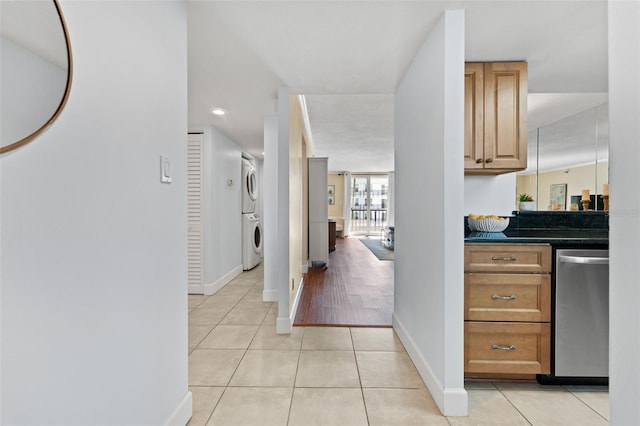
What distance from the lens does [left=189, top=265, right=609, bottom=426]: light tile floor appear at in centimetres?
165

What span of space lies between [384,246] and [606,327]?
6766mm

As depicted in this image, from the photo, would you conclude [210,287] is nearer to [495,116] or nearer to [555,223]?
[495,116]

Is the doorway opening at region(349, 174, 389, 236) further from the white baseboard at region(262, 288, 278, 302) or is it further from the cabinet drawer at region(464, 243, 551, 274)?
the cabinet drawer at region(464, 243, 551, 274)

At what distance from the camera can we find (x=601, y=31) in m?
1.82

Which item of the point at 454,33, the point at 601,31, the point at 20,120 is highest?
the point at 601,31

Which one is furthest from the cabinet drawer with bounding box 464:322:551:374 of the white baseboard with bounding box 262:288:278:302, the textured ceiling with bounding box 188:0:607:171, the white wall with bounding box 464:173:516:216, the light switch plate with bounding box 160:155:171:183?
the white baseboard with bounding box 262:288:278:302

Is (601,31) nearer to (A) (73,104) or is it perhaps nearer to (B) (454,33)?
(B) (454,33)

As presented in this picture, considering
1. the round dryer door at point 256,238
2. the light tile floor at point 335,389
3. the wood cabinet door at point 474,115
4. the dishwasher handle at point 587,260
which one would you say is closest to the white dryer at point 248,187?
the round dryer door at point 256,238

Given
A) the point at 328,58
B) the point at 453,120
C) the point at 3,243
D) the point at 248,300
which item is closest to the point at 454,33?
the point at 453,120

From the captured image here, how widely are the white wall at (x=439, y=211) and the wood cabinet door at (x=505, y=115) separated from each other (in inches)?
19.7

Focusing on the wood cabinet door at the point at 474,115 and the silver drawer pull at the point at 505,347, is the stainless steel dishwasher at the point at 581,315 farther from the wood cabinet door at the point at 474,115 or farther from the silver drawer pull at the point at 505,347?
the wood cabinet door at the point at 474,115

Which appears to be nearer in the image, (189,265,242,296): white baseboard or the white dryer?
(189,265,242,296): white baseboard

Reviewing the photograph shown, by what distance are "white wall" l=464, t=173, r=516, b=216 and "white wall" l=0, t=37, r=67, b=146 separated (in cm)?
264

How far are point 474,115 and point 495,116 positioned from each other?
149mm
